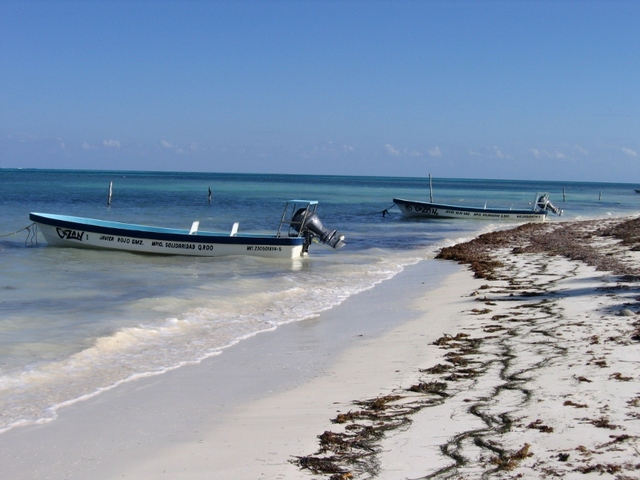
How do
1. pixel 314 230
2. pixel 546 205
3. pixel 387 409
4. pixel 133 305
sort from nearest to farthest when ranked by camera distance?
pixel 387 409 → pixel 133 305 → pixel 314 230 → pixel 546 205

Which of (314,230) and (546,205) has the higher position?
(546,205)

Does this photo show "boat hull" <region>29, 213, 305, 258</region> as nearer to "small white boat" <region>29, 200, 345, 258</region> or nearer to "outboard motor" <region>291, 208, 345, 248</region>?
"small white boat" <region>29, 200, 345, 258</region>

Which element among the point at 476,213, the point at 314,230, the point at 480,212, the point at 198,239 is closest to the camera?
the point at 198,239

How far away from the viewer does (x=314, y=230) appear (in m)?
20.5

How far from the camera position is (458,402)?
611 centimetres

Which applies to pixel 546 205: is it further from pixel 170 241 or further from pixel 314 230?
pixel 170 241

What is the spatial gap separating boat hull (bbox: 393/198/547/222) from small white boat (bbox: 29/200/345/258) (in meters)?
20.8

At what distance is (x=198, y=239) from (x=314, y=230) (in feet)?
11.5

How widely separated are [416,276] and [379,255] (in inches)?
207

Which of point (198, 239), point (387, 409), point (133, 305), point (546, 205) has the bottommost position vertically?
point (133, 305)

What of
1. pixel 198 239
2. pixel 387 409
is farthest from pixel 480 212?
pixel 387 409

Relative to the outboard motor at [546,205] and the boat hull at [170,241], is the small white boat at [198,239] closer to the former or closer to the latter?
the boat hull at [170,241]

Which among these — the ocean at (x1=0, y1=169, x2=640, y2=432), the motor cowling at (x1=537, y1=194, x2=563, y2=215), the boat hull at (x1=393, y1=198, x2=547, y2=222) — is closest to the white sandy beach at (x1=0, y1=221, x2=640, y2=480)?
the ocean at (x1=0, y1=169, x2=640, y2=432)

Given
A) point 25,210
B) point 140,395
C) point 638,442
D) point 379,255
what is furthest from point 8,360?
point 25,210
